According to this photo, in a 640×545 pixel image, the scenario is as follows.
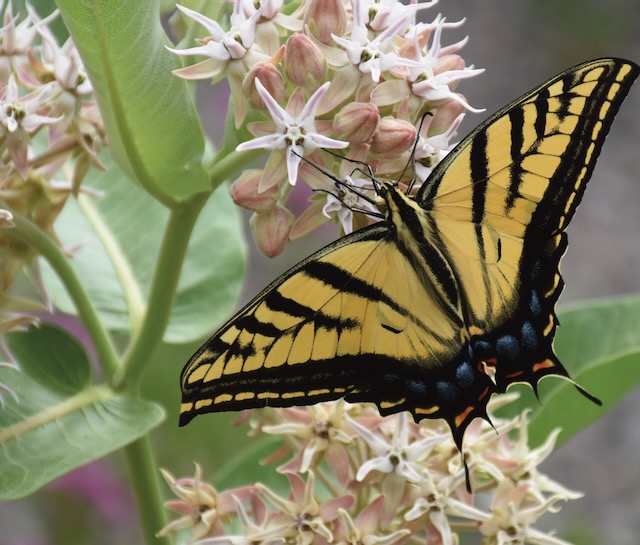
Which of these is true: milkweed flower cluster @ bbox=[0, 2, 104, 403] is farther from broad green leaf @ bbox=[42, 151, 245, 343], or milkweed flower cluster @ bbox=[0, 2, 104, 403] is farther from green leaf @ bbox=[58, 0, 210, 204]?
broad green leaf @ bbox=[42, 151, 245, 343]

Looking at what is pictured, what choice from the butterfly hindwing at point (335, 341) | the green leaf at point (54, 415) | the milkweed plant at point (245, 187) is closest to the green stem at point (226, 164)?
the milkweed plant at point (245, 187)

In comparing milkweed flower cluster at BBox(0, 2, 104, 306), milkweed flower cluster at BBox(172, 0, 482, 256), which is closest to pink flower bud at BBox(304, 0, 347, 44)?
milkweed flower cluster at BBox(172, 0, 482, 256)

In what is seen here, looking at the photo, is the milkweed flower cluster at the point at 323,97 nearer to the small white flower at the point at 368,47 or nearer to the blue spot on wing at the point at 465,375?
the small white flower at the point at 368,47

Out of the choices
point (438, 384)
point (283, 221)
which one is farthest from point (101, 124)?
point (438, 384)

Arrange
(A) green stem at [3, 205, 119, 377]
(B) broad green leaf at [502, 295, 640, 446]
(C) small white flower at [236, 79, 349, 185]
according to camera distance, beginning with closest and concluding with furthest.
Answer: (C) small white flower at [236, 79, 349, 185]
(A) green stem at [3, 205, 119, 377]
(B) broad green leaf at [502, 295, 640, 446]

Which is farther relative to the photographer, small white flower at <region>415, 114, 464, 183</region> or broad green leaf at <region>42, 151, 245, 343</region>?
broad green leaf at <region>42, 151, 245, 343</region>

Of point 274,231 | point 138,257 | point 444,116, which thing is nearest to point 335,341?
point 274,231

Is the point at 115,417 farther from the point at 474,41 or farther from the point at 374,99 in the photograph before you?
the point at 474,41
